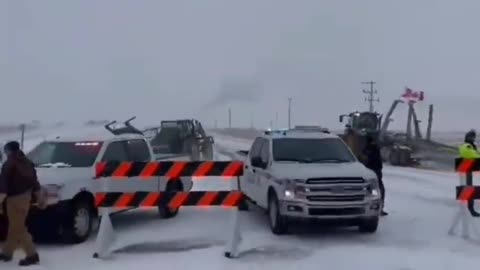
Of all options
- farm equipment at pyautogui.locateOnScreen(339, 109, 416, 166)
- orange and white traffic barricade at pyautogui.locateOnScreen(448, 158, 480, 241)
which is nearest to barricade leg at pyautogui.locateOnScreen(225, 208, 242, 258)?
orange and white traffic barricade at pyautogui.locateOnScreen(448, 158, 480, 241)

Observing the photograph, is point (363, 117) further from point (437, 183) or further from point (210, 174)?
point (210, 174)

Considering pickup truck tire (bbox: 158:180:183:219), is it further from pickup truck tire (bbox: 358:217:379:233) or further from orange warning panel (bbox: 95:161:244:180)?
pickup truck tire (bbox: 358:217:379:233)

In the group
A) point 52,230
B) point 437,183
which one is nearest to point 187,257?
point 52,230

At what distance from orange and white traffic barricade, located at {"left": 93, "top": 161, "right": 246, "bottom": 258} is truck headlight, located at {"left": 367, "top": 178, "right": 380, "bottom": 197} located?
264cm

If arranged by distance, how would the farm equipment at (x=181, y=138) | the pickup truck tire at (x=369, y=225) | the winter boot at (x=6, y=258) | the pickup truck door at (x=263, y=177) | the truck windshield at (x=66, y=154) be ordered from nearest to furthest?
1. the winter boot at (x=6, y=258)
2. the pickup truck tire at (x=369, y=225)
3. the truck windshield at (x=66, y=154)
4. the pickup truck door at (x=263, y=177)
5. the farm equipment at (x=181, y=138)

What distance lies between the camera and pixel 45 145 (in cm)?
1405

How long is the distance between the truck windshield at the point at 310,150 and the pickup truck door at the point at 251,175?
0.65 m

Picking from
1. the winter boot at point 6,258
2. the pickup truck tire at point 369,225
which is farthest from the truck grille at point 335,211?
the winter boot at point 6,258

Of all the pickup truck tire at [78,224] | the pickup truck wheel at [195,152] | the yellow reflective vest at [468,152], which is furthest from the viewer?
the pickup truck wheel at [195,152]

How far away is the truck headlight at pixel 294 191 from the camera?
1255cm

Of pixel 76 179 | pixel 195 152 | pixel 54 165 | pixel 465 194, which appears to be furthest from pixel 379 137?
pixel 76 179

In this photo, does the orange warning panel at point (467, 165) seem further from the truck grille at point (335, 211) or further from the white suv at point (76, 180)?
the white suv at point (76, 180)

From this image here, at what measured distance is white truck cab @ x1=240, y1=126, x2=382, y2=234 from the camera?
12.5 metres

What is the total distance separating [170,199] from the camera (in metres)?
11.2
